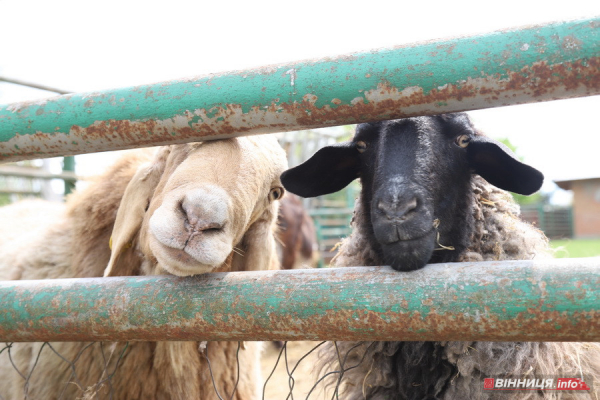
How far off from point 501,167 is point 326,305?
1.43m

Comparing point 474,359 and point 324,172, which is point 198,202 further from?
point 474,359

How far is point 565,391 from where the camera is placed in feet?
6.82

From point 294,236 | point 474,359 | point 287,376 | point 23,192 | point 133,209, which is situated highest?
point 133,209

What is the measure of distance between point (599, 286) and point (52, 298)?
1661 millimetres

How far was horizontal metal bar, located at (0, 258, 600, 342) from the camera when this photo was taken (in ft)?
3.74

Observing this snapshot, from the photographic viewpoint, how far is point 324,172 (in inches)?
101

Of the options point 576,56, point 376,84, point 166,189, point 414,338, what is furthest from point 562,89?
point 166,189

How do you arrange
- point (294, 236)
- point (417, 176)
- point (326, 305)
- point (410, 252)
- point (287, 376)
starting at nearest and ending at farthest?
1. point (326, 305)
2. point (410, 252)
3. point (417, 176)
4. point (287, 376)
5. point (294, 236)

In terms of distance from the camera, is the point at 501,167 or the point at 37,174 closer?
the point at 501,167

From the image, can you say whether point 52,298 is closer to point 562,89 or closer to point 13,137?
point 13,137

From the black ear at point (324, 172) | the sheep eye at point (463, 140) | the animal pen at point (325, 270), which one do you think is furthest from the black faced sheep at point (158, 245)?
the sheep eye at point (463, 140)

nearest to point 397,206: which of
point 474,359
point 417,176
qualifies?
point 417,176

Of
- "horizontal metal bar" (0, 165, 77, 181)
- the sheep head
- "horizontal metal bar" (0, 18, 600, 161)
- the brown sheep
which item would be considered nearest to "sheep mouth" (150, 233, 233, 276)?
the sheep head

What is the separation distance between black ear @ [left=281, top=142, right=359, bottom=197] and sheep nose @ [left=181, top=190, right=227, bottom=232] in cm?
63
